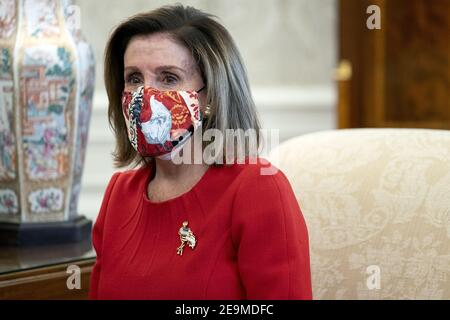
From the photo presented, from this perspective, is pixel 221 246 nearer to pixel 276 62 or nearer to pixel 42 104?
pixel 42 104

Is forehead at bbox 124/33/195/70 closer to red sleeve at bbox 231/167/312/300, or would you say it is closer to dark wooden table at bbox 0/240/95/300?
red sleeve at bbox 231/167/312/300

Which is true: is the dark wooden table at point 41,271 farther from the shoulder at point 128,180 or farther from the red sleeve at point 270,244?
the red sleeve at point 270,244

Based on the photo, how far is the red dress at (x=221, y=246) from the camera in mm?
1272

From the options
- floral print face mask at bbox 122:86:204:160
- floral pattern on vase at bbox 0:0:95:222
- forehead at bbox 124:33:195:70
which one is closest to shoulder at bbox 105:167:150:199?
floral print face mask at bbox 122:86:204:160

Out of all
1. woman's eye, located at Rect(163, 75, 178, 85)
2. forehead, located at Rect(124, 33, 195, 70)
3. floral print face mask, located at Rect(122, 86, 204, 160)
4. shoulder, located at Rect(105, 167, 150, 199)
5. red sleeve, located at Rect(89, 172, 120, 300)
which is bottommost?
red sleeve, located at Rect(89, 172, 120, 300)

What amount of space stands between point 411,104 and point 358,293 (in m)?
2.36

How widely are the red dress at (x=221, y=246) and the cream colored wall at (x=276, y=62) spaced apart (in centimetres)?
180

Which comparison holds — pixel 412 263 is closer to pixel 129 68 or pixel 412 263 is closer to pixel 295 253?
pixel 295 253

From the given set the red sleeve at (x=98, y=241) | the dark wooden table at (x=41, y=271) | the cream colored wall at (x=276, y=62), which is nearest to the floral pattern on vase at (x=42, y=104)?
the dark wooden table at (x=41, y=271)

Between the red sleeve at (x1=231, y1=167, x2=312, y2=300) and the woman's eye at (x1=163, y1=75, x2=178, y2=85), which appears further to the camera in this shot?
the woman's eye at (x1=163, y1=75, x2=178, y2=85)

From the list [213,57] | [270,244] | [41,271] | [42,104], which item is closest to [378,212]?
[270,244]

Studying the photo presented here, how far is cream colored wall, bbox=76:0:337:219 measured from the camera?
126 inches

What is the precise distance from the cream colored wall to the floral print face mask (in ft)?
5.97

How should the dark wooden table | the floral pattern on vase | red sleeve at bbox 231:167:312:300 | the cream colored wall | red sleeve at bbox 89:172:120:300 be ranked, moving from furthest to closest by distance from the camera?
the cream colored wall < the floral pattern on vase < the dark wooden table < red sleeve at bbox 89:172:120:300 < red sleeve at bbox 231:167:312:300
